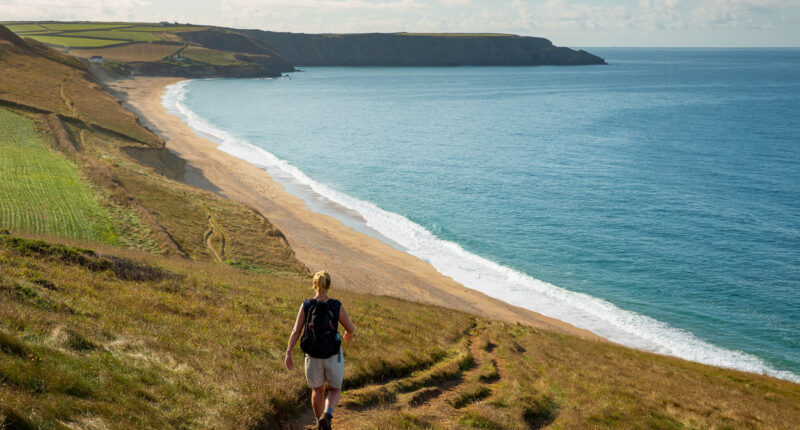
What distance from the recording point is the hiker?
27.4 ft

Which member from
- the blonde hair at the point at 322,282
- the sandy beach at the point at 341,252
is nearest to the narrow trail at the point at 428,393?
the blonde hair at the point at 322,282

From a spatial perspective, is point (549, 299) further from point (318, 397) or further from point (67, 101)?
point (67, 101)

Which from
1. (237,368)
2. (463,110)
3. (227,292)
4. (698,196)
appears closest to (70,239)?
(227,292)

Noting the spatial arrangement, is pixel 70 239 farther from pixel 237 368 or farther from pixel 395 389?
pixel 395 389

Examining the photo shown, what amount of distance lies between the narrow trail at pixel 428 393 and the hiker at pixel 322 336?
5.61 feet

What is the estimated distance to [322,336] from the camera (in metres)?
8.38

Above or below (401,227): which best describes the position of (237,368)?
above

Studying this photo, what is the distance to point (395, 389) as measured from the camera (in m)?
12.5

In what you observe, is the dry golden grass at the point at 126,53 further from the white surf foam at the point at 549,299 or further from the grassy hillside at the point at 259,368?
the grassy hillside at the point at 259,368

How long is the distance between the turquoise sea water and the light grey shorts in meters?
23.8

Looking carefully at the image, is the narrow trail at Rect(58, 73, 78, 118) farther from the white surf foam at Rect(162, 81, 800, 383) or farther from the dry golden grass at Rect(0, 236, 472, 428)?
the dry golden grass at Rect(0, 236, 472, 428)

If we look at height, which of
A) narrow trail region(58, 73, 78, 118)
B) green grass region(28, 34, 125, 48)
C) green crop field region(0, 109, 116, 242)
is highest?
green grass region(28, 34, 125, 48)

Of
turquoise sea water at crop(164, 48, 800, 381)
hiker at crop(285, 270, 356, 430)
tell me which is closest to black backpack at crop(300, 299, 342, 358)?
hiker at crop(285, 270, 356, 430)

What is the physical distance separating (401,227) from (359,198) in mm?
9774
